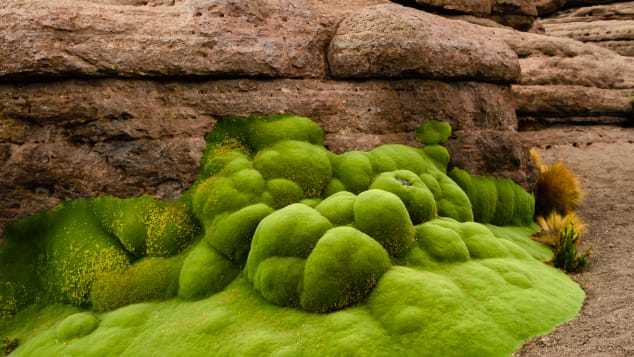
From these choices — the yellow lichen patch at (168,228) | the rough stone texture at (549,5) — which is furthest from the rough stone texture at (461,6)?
the yellow lichen patch at (168,228)

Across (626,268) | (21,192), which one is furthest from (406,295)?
(21,192)

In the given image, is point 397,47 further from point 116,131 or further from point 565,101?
point 565,101

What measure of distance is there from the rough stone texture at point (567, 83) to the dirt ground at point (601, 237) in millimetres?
810

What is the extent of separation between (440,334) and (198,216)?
561cm

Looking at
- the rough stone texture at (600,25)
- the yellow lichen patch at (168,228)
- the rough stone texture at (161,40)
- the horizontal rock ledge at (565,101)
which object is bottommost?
the yellow lichen patch at (168,228)

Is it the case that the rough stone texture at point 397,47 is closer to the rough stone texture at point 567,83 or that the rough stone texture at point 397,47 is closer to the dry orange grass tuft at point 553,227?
the dry orange grass tuft at point 553,227

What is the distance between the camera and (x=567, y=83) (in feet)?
65.9

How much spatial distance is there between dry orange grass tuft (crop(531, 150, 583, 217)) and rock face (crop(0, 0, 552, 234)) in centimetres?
280

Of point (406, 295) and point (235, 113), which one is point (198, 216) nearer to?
point (235, 113)

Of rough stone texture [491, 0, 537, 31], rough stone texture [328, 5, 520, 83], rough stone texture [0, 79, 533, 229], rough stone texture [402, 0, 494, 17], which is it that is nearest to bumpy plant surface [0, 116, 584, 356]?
rough stone texture [0, 79, 533, 229]

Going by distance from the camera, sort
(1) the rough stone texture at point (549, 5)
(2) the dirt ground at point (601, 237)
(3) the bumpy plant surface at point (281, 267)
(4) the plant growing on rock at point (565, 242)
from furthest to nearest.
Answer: (1) the rough stone texture at point (549, 5) → (4) the plant growing on rock at point (565, 242) → (3) the bumpy plant surface at point (281, 267) → (2) the dirt ground at point (601, 237)

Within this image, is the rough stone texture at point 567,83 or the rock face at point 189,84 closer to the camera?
the rock face at point 189,84

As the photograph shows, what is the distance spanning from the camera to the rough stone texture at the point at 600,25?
27.7 meters

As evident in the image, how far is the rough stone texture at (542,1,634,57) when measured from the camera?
2774 cm
